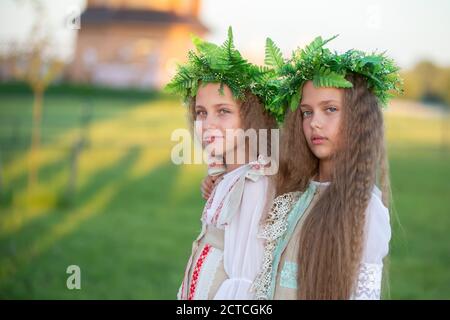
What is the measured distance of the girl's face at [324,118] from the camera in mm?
2436

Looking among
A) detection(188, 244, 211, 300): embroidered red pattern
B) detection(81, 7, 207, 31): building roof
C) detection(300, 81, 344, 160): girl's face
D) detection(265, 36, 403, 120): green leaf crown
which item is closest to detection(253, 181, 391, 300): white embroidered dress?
detection(300, 81, 344, 160): girl's face

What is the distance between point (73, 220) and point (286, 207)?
23.0ft

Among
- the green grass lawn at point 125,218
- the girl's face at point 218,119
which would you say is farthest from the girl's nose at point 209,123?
the green grass lawn at point 125,218

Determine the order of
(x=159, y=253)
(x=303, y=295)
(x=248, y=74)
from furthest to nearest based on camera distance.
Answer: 1. (x=159, y=253)
2. (x=248, y=74)
3. (x=303, y=295)

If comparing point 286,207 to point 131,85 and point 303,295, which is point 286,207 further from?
point 131,85

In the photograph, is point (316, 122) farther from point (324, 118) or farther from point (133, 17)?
point (133, 17)

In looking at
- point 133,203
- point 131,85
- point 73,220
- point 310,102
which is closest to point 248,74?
point 310,102

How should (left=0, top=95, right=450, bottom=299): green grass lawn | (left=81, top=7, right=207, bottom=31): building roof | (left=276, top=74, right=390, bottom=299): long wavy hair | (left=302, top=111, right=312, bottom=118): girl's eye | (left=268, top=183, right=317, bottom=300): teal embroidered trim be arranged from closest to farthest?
(left=276, top=74, right=390, bottom=299): long wavy hair < (left=268, top=183, right=317, bottom=300): teal embroidered trim < (left=302, top=111, right=312, bottom=118): girl's eye < (left=0, top=95, right=450, bottom=299): green grass lawn < (left=81, top=7, right=207, bottom=31): building roof

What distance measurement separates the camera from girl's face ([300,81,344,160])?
7.99 ft

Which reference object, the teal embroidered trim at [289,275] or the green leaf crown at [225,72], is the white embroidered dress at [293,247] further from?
the green leaf crown at [225,72]

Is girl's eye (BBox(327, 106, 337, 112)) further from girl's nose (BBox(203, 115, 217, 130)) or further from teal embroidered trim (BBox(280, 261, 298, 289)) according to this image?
teal embroidered trim (BBox(280, 261, 298, 289))

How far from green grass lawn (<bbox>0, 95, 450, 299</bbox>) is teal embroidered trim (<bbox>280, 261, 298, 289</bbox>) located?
485 millimetres

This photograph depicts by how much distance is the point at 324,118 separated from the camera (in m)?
2.44

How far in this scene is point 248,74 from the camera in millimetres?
2686
